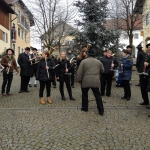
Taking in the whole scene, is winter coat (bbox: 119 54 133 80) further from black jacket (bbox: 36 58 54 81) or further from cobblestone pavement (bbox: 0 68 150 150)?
black jacket (bbox: 36 58 54 81)

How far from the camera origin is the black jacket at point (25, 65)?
9469mm

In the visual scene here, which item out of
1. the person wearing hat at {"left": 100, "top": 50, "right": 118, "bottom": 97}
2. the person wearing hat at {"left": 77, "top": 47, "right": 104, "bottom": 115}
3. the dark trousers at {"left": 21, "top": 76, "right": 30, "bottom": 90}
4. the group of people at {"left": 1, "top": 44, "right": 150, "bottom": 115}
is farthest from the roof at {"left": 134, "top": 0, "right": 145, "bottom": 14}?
the person wearing hat at {"left": 77, "top": 47, "right": 104, "bottom": 115}

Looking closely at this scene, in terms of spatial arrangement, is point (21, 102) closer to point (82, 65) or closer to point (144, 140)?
point (82, 65)

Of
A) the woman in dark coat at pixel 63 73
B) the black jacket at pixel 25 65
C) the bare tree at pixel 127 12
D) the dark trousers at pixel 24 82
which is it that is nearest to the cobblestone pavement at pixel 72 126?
the woman in dark coat at pixel 63 73

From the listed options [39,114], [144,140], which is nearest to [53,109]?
[39,114]

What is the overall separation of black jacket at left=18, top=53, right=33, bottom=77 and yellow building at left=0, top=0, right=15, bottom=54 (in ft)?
58.0

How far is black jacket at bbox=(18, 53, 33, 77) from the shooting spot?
9.47 meters

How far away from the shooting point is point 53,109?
6.64m

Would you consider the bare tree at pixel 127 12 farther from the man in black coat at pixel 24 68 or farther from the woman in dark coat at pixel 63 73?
the woman in dark coat at pixel 63 73

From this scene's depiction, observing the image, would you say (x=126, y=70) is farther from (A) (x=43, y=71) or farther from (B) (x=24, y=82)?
(B) (x=24, y=82)

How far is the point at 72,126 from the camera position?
5.14 m

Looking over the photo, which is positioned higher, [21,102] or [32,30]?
[32,30]

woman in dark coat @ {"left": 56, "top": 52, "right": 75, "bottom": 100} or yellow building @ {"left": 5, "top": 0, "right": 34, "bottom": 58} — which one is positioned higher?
yellow building @ {"left": 5, "top": 0, "right": 34, "bottom": 58}

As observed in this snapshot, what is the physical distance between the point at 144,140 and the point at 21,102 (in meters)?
4.60
